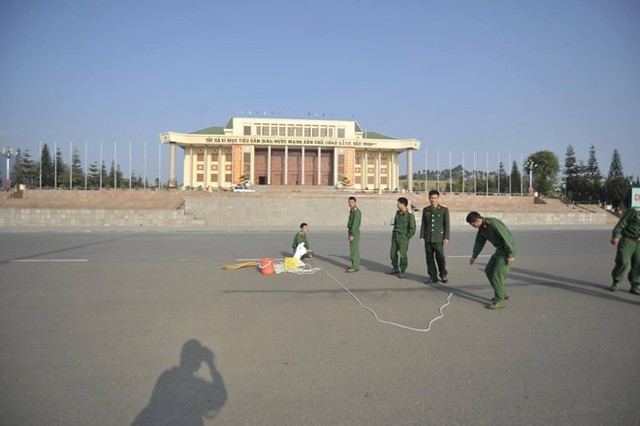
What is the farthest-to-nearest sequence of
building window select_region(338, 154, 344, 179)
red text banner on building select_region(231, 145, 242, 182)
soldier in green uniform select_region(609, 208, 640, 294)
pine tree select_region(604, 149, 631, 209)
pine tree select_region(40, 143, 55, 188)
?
pine tree select_region(40, 143, 55, 188), building window select_region(338, 154, 344, 179), red text banner on building select_region(231, 145, 242, 182), pine tree select_region(604, 149, 631, 209), soldier in green uniform select_region(609, 208, 640, 294)

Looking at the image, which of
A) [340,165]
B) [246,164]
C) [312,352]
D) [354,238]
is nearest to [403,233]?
[354,238]

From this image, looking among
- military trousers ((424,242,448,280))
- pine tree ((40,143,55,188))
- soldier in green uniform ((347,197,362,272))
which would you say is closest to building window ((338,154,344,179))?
pine tree ((40,143,55,188))

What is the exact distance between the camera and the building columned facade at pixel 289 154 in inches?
2411

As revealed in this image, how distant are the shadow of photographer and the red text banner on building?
196 feet

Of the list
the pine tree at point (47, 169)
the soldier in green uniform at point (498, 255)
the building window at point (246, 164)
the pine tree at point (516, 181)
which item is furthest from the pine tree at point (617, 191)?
the pine tree at point (47, 169)

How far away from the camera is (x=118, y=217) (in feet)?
86.3

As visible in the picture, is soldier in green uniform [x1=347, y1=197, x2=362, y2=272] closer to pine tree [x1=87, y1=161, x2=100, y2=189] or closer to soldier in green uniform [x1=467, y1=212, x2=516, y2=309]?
soldier in green uniform [x1=467, y1=212, x2=516, y2=309]

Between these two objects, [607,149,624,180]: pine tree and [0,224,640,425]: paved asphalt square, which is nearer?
[0,224,640,425]: paved asphalt square

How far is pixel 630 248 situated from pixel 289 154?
62.6m

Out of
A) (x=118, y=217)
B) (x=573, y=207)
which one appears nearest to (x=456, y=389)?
(x=118, y=217)

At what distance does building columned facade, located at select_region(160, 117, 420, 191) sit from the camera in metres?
61.2

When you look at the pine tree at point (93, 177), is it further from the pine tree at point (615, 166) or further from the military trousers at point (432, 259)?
the pine tree at point (615, 166)

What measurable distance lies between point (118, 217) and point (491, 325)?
26733mm

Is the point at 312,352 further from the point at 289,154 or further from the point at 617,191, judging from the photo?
the point at 289,154
